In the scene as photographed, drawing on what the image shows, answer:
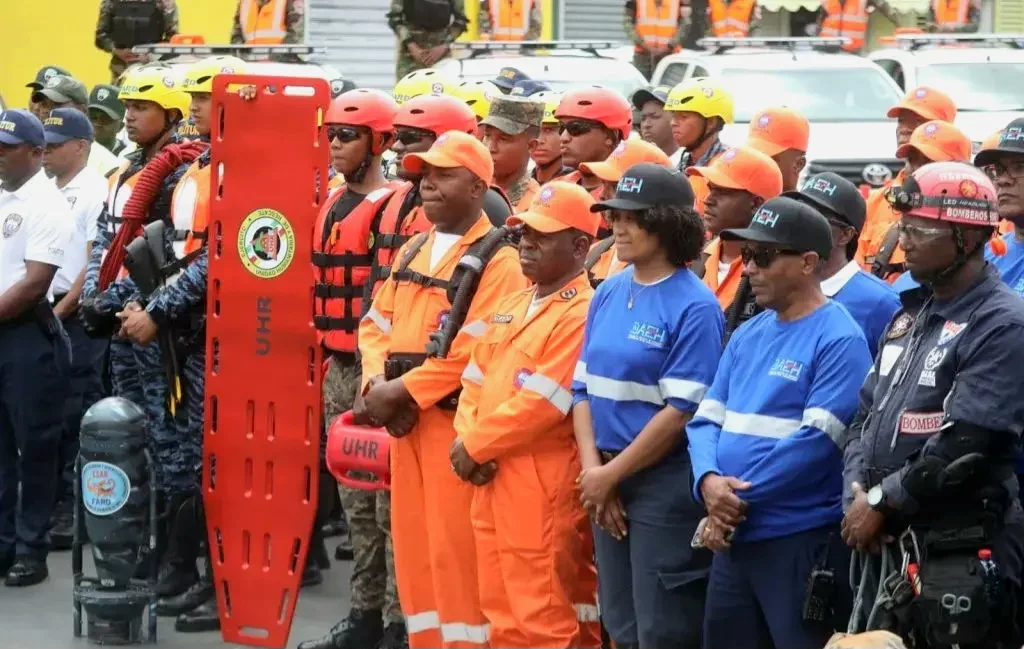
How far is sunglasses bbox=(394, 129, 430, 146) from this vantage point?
27.4 feet

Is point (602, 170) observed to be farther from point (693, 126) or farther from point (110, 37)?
point (110, 37)

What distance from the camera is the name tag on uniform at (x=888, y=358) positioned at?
5.95 m

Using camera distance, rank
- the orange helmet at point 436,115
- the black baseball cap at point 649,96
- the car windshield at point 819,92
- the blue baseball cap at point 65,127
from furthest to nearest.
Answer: the car windshield at point 819,92 → the blue baseball cap at point 65,127 → the black baseball cap at point 649,96 → the orange helmet at point 436,115

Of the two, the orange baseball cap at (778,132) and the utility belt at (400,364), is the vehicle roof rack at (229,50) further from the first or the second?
the utility belt at (400,364)

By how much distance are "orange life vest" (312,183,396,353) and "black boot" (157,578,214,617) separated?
1549 mm

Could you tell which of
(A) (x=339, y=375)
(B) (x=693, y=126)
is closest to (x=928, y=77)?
(B) (x=693, y=126)

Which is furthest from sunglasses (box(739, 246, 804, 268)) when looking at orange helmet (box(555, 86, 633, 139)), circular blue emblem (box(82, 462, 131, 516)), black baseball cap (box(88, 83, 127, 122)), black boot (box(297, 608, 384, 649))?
black baseball cap (box(88, 83, 127, 122))

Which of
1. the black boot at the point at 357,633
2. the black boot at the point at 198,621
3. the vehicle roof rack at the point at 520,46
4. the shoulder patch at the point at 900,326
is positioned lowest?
the black boot at the point at 198,621

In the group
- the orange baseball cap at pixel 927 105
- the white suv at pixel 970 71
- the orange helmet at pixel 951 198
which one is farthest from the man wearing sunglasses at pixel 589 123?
the white suv at pixel 970 71

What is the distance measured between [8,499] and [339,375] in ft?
8.86

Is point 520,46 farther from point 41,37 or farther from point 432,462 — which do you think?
point 432,462

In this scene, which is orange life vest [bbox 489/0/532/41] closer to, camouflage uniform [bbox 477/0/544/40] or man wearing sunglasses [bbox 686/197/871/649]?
camouflage uniform [bbox 477/0/544/40]

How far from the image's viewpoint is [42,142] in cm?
1054

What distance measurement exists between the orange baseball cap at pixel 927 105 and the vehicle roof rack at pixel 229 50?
7.37 m
